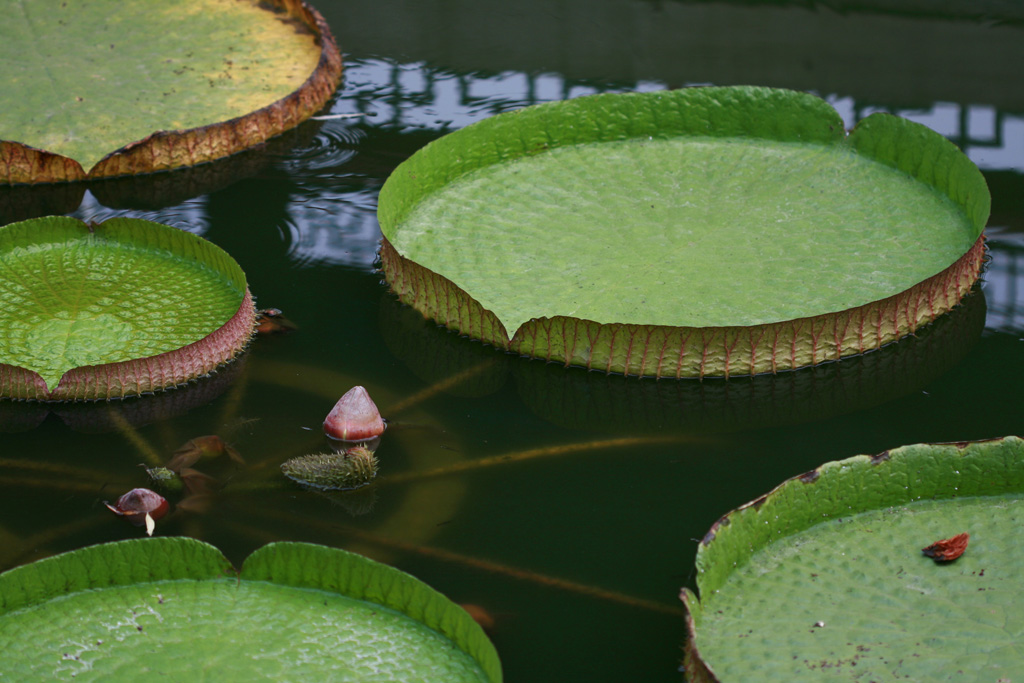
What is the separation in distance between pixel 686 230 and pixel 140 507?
4.77 ft

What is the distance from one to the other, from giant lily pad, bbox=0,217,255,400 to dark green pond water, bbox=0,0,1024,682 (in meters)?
0.07

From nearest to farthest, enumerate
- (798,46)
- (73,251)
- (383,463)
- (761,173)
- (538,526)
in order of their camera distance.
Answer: (538,526) < (383,463) < (73,251) < (761,173) < (798,46)

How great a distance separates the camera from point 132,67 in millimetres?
3604

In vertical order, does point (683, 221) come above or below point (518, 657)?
above

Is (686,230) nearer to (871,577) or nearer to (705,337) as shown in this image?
(705,337)

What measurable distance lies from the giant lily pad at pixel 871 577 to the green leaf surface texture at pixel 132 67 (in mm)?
2359

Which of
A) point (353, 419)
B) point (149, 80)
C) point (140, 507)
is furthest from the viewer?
point (149, 80)

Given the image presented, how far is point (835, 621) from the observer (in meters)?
1.56

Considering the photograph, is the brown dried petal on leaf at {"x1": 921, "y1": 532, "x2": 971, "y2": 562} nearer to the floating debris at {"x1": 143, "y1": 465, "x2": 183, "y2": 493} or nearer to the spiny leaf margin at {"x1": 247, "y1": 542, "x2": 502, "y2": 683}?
the spiny leaf margin at {"x1": 247, "y1": 542, "x2": 502, "y2": 683}

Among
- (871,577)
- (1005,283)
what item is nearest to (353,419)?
(871,577)

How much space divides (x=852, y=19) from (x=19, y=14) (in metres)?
3.25

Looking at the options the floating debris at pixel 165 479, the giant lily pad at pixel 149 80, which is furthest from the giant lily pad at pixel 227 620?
the giant lily pad at pixel 149 80

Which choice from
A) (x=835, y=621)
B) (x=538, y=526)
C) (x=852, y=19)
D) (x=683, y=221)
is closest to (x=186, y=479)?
(x=538, y=526)

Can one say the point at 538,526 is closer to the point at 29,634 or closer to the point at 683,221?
the point at 29,634
